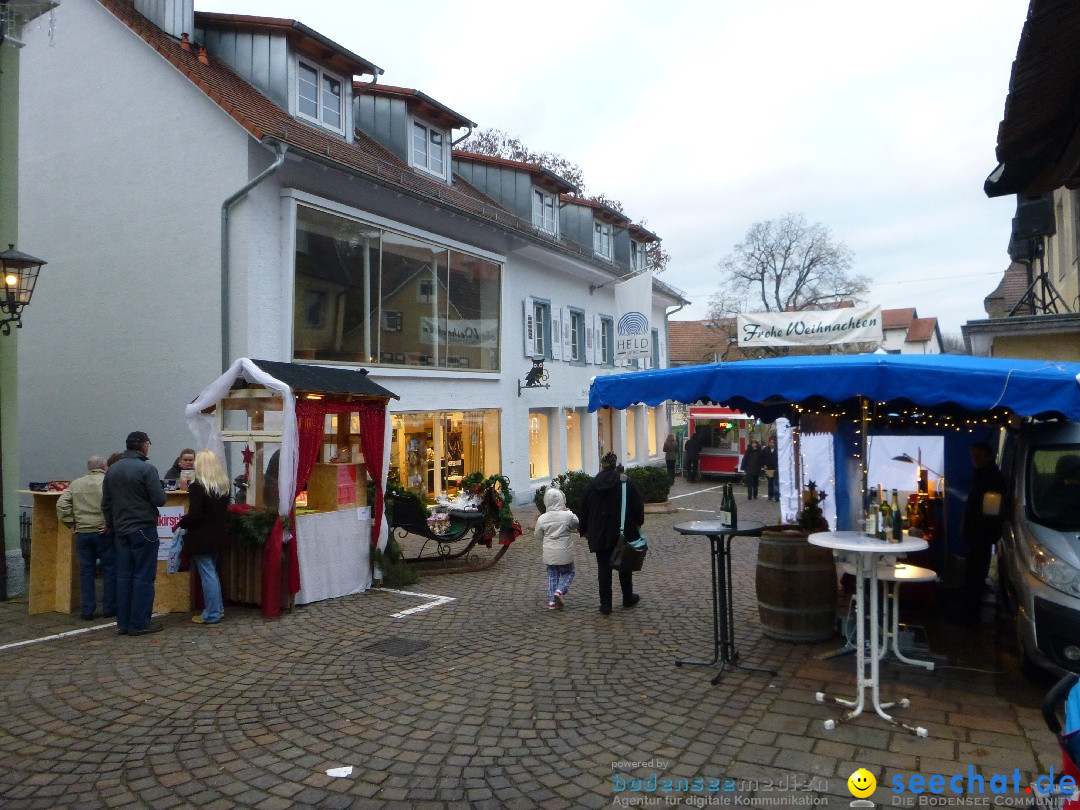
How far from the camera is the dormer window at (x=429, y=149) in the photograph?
16.3 m

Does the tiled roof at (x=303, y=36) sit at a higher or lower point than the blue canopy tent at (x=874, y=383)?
higher

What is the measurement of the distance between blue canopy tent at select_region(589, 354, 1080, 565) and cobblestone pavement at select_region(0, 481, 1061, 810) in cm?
207

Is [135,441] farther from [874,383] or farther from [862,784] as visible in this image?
[862,784]

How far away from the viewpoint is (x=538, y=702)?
210 inches

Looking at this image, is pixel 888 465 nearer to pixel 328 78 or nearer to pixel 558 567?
pixel 558 567

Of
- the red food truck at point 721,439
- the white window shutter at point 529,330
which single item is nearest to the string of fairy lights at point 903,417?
the white window shutter at point 529,330

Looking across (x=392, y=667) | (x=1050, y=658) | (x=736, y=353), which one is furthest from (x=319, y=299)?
(x=736, y=353)

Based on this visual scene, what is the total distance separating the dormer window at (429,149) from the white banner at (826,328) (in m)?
10.3

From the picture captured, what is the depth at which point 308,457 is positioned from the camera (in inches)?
332

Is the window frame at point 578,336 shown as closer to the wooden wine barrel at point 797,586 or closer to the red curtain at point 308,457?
the red curtain at point 308,457

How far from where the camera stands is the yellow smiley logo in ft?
12.9

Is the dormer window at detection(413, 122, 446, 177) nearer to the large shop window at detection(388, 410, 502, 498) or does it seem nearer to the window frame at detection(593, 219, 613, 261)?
the large shop window at detection(388, 410, 502, 498)

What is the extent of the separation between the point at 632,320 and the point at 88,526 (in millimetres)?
13892

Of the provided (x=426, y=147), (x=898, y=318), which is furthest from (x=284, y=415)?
(x=898, y=318)
